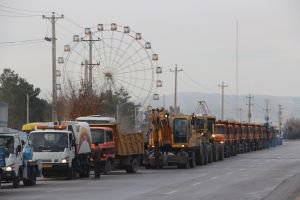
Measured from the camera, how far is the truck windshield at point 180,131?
155 ft

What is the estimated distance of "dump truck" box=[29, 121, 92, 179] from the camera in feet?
115

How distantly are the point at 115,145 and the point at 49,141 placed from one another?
4.79 m

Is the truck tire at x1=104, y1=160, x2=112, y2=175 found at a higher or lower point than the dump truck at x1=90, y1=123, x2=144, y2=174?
lower

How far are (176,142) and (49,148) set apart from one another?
12944 mm

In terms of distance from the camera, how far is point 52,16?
190ft

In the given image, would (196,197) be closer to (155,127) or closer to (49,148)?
(49,148)

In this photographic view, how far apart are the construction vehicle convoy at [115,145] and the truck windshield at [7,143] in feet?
24.8

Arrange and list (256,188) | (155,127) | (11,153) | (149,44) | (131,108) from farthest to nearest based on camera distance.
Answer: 1. (131,108)
2. (149,44)
3. (155,127)
4. (11,153)
5. (256,188)

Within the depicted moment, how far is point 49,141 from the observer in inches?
1403

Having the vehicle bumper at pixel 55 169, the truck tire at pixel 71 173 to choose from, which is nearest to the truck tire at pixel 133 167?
the truck tire at pixel 71 173

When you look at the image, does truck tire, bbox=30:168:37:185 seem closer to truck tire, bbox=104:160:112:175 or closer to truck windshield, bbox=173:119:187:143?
truck tire, bbox=104:160:112:175

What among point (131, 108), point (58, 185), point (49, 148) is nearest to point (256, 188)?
point (58, 185)

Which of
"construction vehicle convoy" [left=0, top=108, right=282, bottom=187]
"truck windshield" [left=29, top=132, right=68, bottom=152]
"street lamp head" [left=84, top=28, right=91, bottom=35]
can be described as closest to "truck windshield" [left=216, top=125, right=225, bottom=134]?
"construction vehicle convoy" [left=0, top=108, right=282, bottom=187]

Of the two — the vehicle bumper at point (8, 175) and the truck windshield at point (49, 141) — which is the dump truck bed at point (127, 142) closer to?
the truck windshield at point (49, 141)
